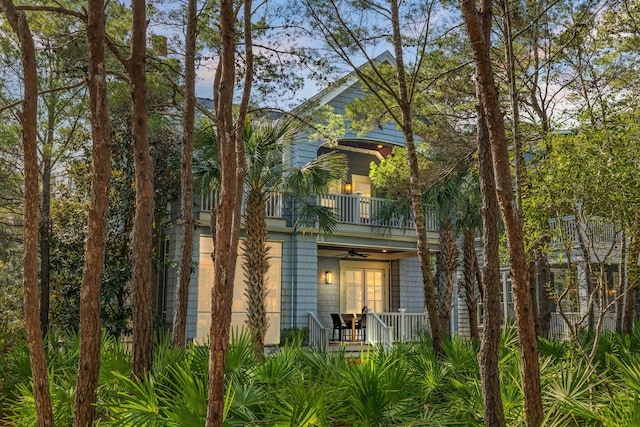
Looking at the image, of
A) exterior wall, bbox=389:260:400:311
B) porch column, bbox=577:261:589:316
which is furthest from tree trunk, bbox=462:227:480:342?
exterior wall, bbox=389:260:400:311

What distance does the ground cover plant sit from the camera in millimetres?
4898

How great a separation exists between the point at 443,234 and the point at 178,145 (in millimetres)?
7495

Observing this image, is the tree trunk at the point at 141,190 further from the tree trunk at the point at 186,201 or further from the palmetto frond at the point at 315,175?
the palmetto frond at the point at 315,175

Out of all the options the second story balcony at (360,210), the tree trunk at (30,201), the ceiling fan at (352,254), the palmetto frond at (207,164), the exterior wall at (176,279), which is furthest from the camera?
the ceiling fan at (352,254)

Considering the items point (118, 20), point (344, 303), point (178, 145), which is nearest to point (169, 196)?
point (178, 145)

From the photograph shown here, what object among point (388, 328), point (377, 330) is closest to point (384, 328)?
point (388, 328)

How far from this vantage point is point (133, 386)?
554 cm

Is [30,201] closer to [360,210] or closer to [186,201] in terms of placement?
[186,201]

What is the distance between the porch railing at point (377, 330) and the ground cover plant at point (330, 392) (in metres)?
8.62

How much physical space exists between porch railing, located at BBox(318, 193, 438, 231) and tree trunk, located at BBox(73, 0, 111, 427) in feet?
39.2

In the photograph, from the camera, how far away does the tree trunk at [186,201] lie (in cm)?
931

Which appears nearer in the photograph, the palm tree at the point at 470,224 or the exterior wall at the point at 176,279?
the palm tree at the point at 470,224

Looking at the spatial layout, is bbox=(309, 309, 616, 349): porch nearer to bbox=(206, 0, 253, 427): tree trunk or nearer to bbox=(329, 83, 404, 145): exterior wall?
bbox=(329, 83, 404, 145): exterior wall

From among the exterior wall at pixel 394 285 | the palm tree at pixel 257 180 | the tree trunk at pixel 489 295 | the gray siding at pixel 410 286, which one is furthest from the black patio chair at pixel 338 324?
the tree trunk at pixel 489 295
